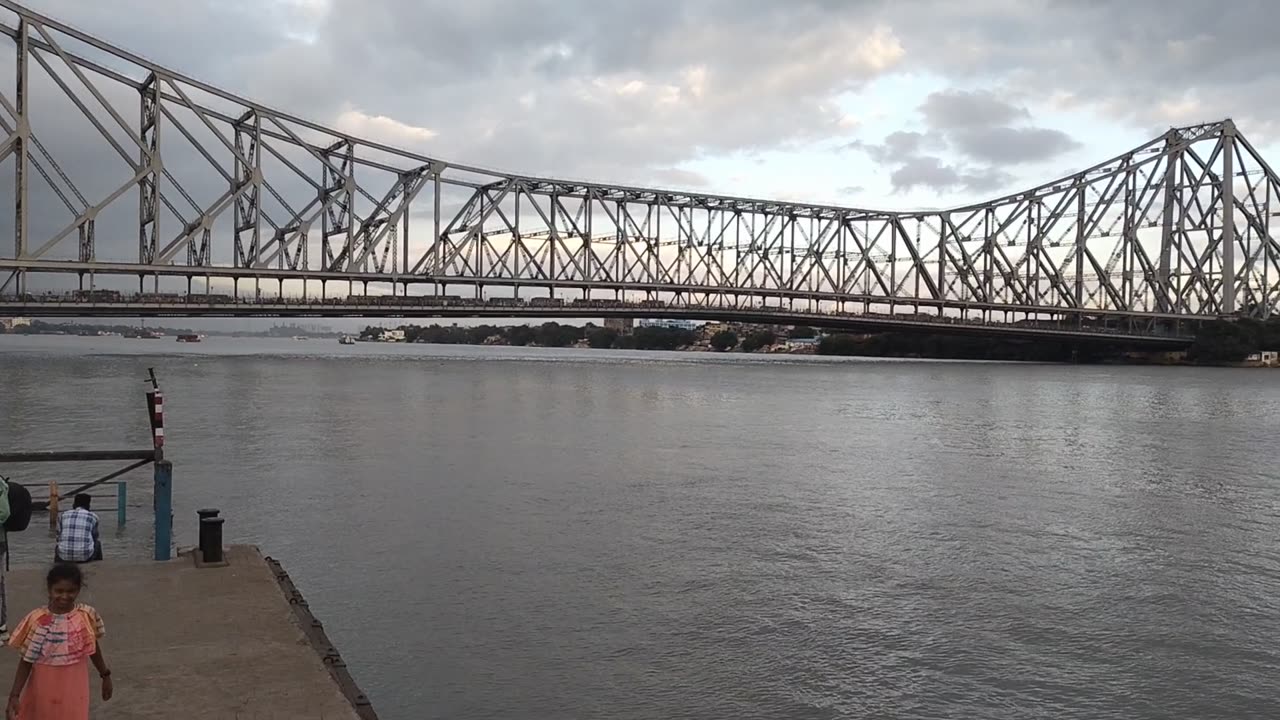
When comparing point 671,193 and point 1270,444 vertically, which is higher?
point 671,193

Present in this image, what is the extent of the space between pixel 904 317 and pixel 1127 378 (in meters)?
33.0

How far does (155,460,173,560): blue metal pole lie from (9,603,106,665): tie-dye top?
5.87 meters

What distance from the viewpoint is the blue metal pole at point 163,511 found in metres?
11.1

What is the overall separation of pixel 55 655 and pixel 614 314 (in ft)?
278

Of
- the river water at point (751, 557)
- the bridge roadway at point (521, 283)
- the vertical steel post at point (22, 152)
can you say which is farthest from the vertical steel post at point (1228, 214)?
the vertical steel post at point (22, 152)

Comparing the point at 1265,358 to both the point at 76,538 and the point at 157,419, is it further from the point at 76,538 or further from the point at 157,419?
the point at 76,538

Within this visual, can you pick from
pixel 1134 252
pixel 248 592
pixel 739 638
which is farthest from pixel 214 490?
pixel 1134 252

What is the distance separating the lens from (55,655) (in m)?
5.43

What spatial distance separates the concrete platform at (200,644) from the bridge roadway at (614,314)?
216 ft

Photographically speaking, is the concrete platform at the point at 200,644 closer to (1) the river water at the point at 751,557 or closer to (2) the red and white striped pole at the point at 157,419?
(1) the river water at the point at 751,557

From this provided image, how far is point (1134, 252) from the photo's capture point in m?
112

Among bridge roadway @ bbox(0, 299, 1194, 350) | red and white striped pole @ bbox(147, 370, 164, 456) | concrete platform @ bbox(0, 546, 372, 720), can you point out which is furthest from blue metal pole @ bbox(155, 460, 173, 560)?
bridge roadway @ bbox(0, 299, 1194, 350)

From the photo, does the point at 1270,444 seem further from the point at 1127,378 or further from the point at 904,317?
the point at 904,317

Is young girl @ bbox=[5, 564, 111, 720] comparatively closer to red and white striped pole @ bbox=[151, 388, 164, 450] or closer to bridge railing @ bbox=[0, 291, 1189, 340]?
red and white striped pole @ bbox=[151, 388, 164, 450]
